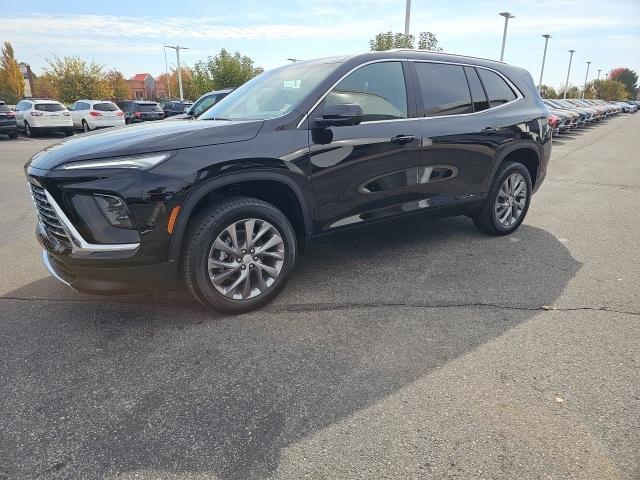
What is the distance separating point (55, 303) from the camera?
364 cm

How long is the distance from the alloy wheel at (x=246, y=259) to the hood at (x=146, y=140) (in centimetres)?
59

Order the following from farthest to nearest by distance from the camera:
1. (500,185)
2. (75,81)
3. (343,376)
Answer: (75,81)
(500,185)
(343,376)

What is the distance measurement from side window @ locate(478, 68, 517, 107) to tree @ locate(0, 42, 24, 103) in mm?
58890

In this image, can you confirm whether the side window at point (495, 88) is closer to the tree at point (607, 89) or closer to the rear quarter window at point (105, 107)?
the rear quarter window at point (105, 107)

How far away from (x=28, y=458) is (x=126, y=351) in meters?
0.92

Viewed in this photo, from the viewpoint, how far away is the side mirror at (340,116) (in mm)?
3354

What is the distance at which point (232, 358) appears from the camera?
2916mm

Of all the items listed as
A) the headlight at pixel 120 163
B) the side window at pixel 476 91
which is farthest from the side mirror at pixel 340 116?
the side window at pixel 476 91

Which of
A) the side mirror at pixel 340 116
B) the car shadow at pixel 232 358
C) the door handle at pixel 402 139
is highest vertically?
the side mirror at pixel 340 116

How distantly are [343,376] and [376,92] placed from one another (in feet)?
7.63

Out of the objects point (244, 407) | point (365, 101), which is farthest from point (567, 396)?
point (365, 101)

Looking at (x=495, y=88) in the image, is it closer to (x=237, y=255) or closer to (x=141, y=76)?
(x=237, y=255)

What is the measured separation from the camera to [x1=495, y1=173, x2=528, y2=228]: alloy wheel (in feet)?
17.0

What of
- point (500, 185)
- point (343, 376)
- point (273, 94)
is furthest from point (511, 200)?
point (343, 376)
